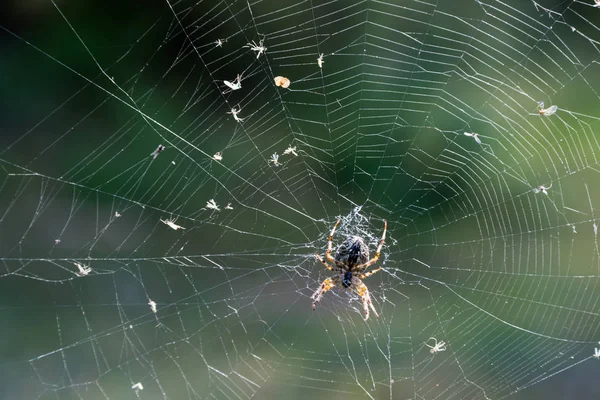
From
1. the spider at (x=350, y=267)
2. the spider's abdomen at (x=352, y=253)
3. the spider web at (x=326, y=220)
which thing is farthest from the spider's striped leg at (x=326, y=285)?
the spider web at (x=326, y=220)

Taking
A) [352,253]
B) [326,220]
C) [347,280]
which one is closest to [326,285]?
[347,280]

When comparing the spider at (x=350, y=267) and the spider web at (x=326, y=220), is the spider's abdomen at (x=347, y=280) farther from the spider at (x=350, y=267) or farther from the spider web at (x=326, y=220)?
the spider web at (x=326, y=220)

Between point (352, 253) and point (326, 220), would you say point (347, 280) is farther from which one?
point (326, 220)

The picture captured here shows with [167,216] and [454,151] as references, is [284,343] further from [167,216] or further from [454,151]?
[454,151]

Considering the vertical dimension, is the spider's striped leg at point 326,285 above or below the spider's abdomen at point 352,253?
below

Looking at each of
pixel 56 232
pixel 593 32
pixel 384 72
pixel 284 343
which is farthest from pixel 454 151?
pixel 56 232

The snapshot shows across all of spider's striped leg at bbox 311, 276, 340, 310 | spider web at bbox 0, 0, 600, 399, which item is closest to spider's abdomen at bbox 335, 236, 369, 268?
spider's striped leg at bbox 311, 276, 340, 310
